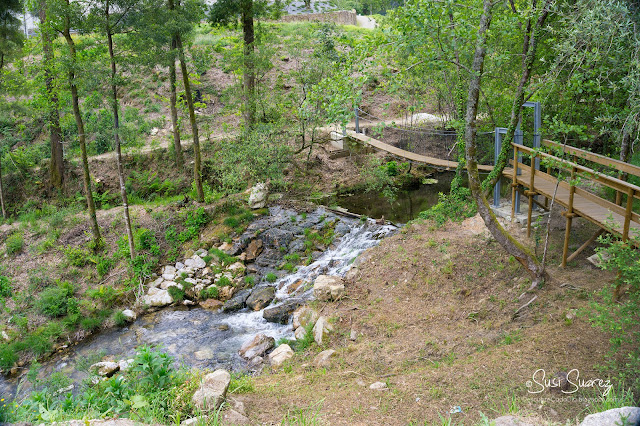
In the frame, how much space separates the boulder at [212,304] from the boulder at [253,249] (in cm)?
132

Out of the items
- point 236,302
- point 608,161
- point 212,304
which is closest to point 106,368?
point 212,304

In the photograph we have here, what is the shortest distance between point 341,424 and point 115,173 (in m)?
11.8

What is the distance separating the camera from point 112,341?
7887 millimetres

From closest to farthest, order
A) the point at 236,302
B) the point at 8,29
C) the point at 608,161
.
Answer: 1. the point at 608,161
2. the point at 236,302
3. the point at 8,29

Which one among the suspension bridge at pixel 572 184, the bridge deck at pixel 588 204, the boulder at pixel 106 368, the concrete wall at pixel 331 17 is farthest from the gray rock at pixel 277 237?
the concrete wall at pixel 331 17

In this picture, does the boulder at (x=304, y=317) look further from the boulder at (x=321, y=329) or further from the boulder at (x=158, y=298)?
the boulder at (x=158, y=298)

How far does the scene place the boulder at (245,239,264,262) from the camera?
9.85 metres

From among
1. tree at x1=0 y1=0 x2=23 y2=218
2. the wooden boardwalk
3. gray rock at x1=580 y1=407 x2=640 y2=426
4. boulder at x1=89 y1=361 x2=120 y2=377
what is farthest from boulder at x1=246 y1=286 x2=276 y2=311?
tree at x1=0 y1=0 x2=23 y2=218

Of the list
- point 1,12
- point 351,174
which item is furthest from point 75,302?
point 1,12

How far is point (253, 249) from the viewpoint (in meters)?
9.98

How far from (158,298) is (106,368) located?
7.28ft

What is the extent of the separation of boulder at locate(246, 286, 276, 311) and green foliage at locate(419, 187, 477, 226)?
316 cm

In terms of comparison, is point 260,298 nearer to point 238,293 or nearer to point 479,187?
point 238,293

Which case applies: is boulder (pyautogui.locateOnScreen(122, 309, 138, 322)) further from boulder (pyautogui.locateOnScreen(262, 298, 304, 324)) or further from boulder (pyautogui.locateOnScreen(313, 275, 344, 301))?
boulder (pyautogui.locateOnScreen(313, 275, 344, 301))
